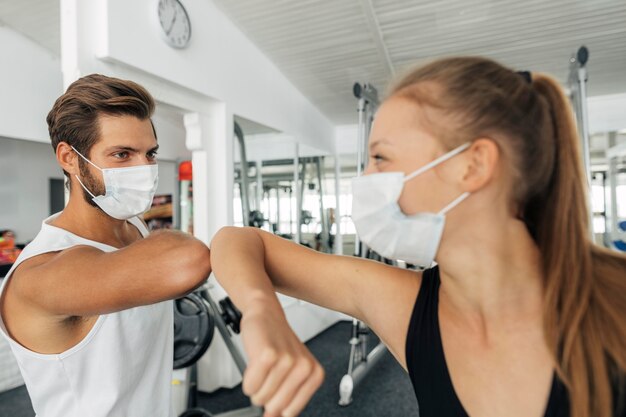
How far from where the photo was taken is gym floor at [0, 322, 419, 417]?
305cm

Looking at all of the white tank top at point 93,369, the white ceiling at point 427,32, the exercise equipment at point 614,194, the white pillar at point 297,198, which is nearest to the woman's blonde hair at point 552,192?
the white tank top at point 93,369

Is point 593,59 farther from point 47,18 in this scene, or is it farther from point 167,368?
point 47,18

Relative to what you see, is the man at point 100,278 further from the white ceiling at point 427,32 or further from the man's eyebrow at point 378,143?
the white ceiling at point 427,32

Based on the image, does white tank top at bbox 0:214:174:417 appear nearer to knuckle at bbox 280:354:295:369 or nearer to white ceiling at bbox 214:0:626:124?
knuckle at bbox 280:354:295:369

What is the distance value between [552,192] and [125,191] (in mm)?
1072

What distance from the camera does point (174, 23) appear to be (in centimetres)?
266

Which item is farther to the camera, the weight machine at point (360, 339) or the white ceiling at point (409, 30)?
the weight machine at point (360, 339)

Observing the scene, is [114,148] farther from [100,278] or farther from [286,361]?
[286,361]

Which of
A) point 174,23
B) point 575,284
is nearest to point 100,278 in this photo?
point 575,284

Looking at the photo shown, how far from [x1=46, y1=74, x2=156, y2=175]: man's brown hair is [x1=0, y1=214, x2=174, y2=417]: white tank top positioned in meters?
0.24

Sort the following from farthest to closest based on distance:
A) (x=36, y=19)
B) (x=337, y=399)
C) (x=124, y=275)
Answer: (x=337, y=399) < (x=36, y=19) < (x=124, y=275)

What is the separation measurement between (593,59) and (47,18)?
4.30 m

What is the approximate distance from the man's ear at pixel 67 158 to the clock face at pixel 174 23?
1.66 meters

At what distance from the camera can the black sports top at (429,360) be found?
2.81 ft
